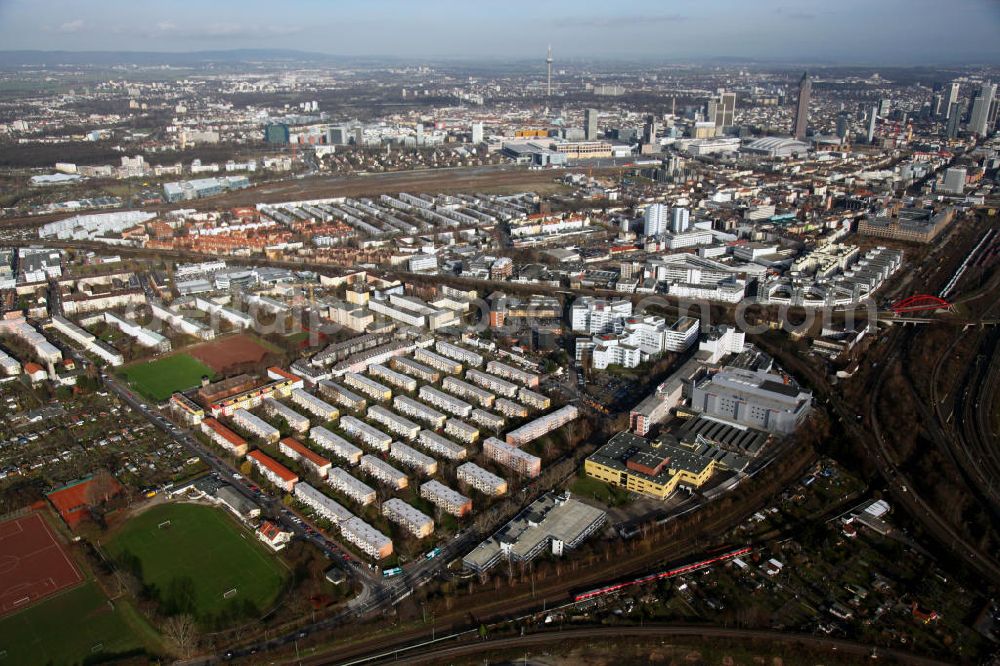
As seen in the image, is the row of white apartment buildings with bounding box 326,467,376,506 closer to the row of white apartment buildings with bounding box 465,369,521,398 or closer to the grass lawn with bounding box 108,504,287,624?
the grass lawn with bounding box 108,504,287,624

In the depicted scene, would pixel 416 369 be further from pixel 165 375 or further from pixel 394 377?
pixel 165 375

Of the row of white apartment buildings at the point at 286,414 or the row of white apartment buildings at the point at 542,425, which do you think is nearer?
the row of white apartment buildings at the point at 542,425

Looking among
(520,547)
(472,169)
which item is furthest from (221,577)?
(472,169)

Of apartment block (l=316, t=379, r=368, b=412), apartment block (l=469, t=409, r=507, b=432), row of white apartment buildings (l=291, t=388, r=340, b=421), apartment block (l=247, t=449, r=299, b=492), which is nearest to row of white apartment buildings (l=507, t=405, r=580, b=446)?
apartment block (l=469, t=409, r=507, b=432)

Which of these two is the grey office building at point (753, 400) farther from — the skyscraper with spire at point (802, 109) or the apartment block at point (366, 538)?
the skyscraper with spire at point (802, 109)

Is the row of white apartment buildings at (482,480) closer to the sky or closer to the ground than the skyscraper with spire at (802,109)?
closer to the ground

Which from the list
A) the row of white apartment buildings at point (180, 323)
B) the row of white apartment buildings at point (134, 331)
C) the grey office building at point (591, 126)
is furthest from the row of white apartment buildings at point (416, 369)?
the grey office building at point (591, 126)

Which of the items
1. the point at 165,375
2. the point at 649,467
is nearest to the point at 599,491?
the point at 649,467
